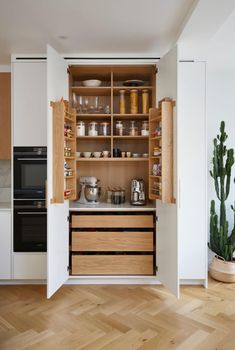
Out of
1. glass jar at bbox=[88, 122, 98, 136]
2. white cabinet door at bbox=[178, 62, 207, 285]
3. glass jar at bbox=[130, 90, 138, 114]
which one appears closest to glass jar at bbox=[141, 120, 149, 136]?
glass jar at bbox=[130, 90, 138, 114]

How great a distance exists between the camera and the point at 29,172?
3062 millimetres

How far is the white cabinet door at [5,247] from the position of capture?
305cm

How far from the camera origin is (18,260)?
3.06m

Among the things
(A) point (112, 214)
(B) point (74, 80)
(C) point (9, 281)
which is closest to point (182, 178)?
(A) point (112, 214)

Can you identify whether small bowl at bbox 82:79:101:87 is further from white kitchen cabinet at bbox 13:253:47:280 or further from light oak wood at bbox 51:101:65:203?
white kitchen cabinet at bbox 13:253:47:280

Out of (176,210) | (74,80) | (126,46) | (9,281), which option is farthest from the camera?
(74,80)

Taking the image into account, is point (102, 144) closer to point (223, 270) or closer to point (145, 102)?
→ point (145, 102)

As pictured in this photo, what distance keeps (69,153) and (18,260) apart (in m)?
1.26

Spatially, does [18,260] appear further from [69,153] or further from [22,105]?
[22,105]

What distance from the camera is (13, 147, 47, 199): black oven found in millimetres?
3047

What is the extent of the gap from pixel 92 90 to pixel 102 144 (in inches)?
25.9

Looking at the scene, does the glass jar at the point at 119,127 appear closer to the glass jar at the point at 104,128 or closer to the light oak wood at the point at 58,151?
the glass jar at the point at 104,128

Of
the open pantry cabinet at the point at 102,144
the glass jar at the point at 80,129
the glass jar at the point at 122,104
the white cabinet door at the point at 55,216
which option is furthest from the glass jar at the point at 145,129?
the white cabinet door at the point at 55,216

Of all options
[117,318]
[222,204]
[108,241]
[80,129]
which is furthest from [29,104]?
[222,204]
